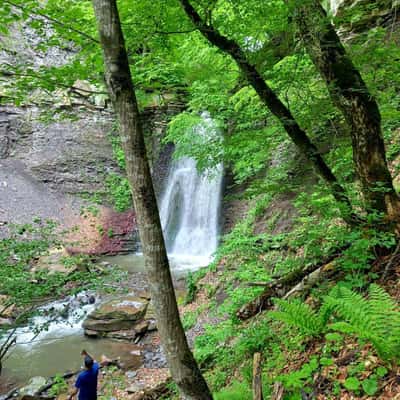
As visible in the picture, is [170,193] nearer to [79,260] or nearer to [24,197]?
[24,197]

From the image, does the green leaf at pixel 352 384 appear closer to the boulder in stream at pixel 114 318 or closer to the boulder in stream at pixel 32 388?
the boulder in stream at pixel 32 388

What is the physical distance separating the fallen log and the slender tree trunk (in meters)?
1.72

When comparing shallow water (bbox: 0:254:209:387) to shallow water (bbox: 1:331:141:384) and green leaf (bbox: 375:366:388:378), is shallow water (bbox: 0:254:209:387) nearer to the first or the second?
shallow water (bbox: 1:331:141:384)

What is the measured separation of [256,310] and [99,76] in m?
3.67

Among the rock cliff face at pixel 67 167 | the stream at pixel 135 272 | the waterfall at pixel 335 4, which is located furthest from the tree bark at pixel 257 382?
the rock cliff face at pixel 67 167

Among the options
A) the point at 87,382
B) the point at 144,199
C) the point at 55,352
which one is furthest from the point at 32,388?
the point at 144,199

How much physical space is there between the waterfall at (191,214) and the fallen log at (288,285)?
7.60 meters

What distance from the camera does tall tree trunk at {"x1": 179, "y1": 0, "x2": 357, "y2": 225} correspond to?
3.29 metres

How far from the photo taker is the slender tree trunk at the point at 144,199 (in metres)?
2.30

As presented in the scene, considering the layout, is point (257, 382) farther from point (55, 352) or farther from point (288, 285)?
point (55, 352)

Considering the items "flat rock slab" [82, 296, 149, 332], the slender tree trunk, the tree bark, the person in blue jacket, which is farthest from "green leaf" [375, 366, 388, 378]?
"flat rock slab" [82, 296, 149, 332]

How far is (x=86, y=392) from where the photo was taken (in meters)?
4.70

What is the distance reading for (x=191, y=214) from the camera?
14.7 m

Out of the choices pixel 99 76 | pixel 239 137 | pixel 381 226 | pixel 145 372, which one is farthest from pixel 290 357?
pixel 145 372
